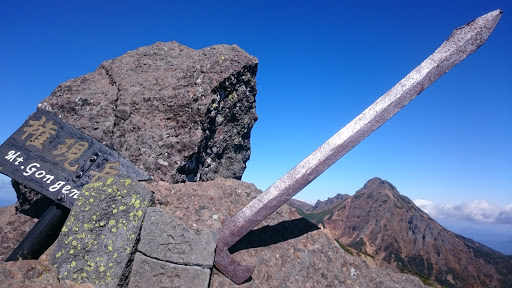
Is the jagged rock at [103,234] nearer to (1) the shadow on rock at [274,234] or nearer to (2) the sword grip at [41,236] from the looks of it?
(2) the sword grip at [41,236]

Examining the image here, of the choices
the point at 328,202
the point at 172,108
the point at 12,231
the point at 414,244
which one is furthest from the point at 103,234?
the point at 328,202

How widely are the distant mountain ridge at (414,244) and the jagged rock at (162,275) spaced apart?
20395mm

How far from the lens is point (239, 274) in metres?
5.06

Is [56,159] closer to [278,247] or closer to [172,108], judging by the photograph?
[172,108]

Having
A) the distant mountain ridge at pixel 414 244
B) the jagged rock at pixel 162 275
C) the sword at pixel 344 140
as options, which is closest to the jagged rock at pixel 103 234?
the jagged rock at pixel 162 275

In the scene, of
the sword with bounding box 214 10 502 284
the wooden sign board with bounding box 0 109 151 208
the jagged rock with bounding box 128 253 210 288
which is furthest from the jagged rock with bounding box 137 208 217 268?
the wooden sign board with bounding box 0 109 151 208

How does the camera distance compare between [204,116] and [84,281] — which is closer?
[84,281]

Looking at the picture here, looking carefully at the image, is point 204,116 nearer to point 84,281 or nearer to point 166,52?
point 166,52

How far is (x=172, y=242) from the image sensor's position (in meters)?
4.73

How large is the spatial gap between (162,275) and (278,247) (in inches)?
91.7

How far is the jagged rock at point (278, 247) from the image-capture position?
5.53m

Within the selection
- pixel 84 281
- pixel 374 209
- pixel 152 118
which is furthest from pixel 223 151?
pixel 374 209

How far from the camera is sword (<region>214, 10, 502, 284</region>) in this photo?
507 cm

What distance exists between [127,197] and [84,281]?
51.8 inches
